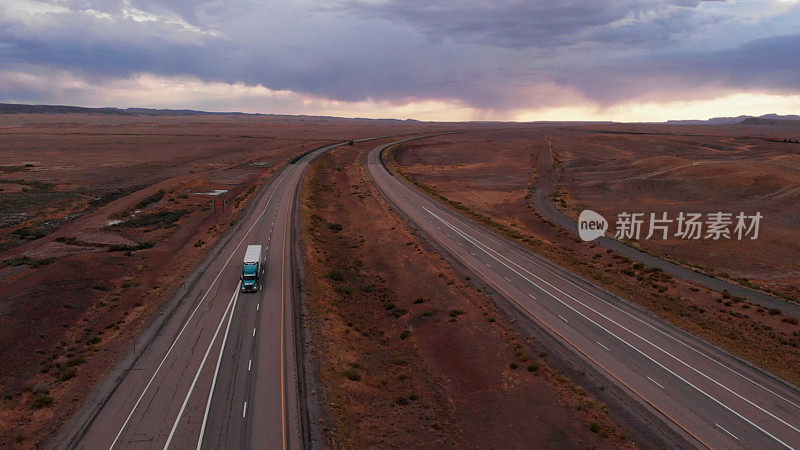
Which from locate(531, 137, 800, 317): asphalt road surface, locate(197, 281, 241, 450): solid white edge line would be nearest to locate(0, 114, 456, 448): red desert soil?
locate(197, 281, 241, 450): solid white edge line

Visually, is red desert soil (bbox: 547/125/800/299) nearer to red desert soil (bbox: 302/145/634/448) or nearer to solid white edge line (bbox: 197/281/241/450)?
red desert soil (bbox: 302/145/634/448)

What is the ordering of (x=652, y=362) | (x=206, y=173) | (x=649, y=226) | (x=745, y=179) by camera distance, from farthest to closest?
(x=206, y=173)
(x=745, y=179)
(x=649, y=226)
(x=652, y=362)

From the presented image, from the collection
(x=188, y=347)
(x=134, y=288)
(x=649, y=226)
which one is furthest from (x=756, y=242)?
(x=134, y=288)

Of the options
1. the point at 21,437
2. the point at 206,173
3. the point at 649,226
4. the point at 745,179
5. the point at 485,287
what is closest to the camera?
the point at 21,437

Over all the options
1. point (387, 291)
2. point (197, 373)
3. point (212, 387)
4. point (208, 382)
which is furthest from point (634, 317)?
point (197, 373)

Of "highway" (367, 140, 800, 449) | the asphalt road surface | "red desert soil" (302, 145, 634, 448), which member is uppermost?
the asphalt road surface

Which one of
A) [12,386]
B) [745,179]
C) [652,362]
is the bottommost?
[12,386]

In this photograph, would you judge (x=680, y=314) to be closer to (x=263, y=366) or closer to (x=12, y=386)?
(x=263, y=366)
